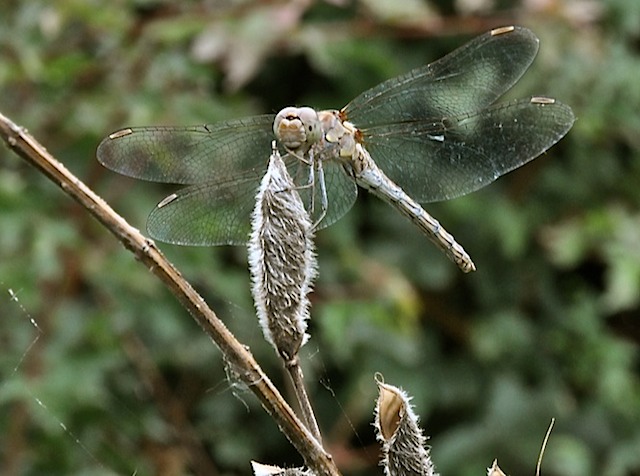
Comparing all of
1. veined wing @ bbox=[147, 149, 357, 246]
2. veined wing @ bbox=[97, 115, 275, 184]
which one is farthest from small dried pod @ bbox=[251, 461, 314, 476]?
veined wing @ bbox=[97, 115, 275, 184]

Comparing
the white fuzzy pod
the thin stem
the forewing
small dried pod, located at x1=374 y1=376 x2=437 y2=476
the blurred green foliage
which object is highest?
the white fuzzy pod

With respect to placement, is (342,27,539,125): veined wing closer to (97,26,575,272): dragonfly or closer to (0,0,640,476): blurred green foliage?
(97,26,575,272): dragonfly

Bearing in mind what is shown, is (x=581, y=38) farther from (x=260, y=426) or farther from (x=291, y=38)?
(x=260, y=426)

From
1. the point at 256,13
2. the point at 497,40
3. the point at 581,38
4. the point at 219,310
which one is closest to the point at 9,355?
the point at 219,310

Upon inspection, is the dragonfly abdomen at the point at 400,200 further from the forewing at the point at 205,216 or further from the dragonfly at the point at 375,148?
the forewing at the point at 205,216

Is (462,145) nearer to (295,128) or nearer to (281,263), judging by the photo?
(295,128)

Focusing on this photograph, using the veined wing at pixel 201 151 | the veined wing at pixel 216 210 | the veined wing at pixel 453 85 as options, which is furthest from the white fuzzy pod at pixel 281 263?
the veined wing at pixel 453 85
